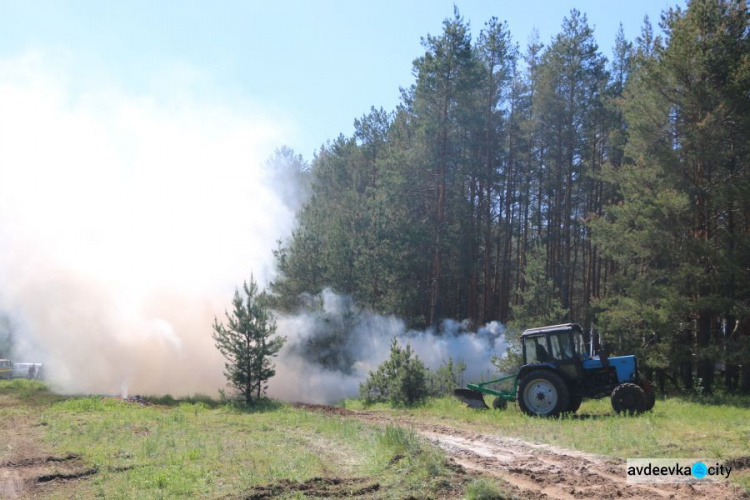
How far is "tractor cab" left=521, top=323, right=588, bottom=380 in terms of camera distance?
685 inches

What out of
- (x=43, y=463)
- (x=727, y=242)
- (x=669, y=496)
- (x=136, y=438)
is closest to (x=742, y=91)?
(x=727, y=242)

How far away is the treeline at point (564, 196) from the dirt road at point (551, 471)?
12.1 metres

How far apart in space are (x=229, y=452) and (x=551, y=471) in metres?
6.79

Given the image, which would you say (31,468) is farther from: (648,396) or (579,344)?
(648,396)

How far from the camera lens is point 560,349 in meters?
17.6

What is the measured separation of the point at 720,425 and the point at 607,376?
3655 millimetres

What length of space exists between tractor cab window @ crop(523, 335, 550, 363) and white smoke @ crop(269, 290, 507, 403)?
12.5m

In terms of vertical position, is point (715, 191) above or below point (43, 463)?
above

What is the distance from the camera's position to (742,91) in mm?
22281

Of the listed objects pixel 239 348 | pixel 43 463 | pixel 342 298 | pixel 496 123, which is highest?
pixel 496 123

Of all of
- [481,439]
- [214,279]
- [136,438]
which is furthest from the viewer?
[214,279]

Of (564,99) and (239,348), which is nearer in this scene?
(239,348)

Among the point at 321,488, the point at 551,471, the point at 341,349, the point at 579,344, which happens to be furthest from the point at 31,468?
the point at 341,349

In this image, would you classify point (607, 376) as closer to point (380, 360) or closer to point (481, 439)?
point (481, 439)
